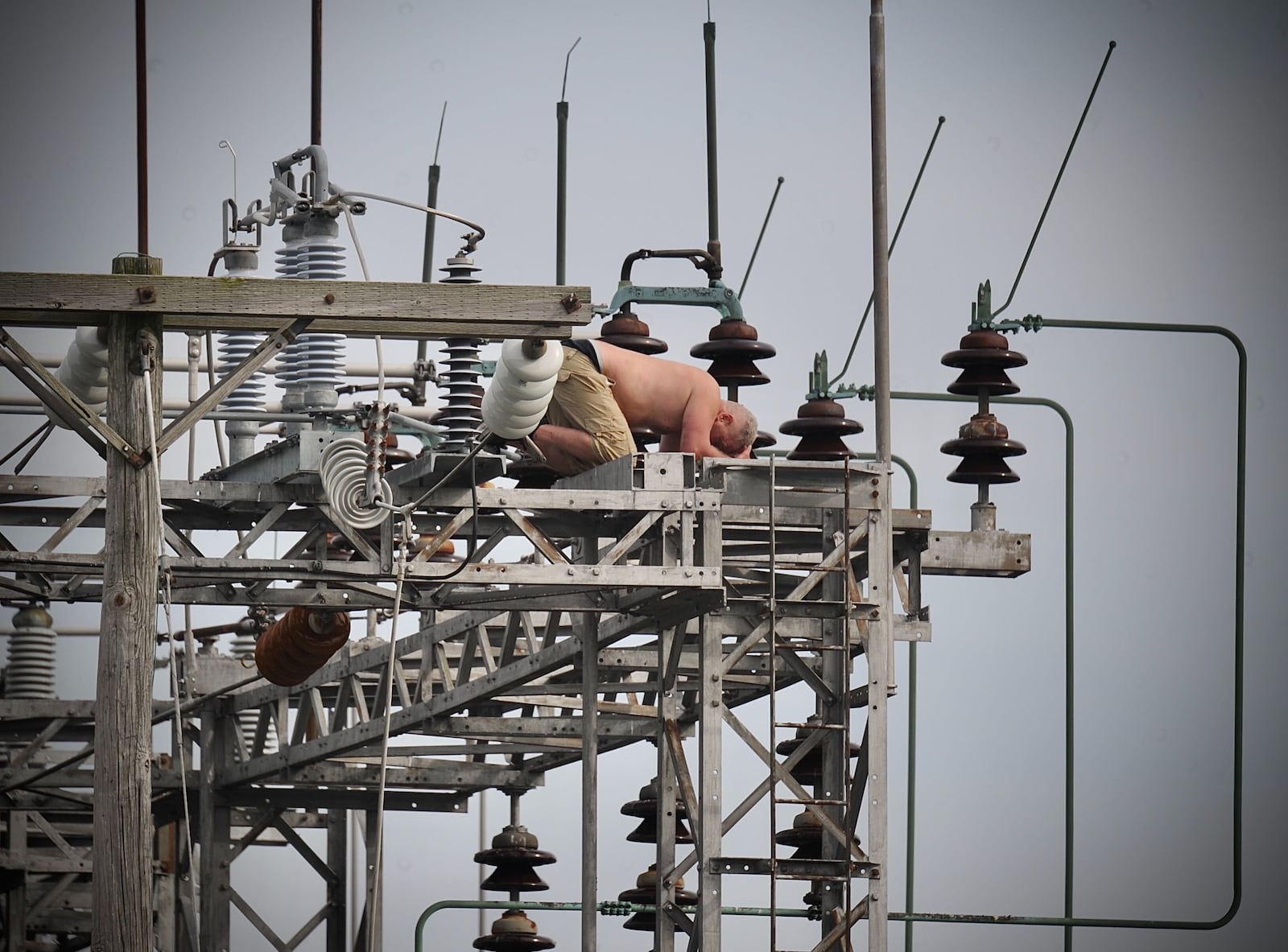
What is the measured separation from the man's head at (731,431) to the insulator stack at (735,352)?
1.53m

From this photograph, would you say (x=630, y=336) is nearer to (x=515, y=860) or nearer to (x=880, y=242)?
(x=880, y=242)

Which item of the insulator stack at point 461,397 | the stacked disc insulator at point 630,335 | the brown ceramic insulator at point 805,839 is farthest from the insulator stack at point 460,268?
the brown ceramic insulator at point 805,839

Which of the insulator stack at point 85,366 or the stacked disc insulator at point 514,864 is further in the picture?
the stacked disc insulator at point 514,864

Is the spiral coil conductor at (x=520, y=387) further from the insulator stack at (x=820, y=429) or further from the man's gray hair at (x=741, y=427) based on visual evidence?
the insulator stack at (x=820, y=429)

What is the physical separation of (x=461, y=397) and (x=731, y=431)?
2.69m

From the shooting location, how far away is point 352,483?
1881 cm

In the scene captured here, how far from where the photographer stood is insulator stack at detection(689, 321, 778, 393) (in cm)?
2284

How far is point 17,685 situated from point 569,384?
16.2 metres

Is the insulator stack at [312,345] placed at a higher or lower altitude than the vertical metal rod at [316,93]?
lower

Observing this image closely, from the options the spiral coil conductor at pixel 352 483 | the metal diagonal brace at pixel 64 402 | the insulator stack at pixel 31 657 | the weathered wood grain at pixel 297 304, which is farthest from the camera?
the insulator stack at pixel 31 657

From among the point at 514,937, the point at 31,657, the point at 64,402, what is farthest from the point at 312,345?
the point at 31,657

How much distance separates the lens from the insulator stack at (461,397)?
19.5 m

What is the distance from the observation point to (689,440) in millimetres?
20875

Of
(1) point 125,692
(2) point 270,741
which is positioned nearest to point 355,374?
(2) point 270,741
